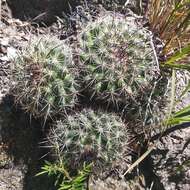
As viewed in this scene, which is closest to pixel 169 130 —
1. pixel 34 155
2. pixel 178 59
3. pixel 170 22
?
pixel 178 59

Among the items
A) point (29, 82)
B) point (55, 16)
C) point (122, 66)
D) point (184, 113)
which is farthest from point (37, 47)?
point (184, 113)

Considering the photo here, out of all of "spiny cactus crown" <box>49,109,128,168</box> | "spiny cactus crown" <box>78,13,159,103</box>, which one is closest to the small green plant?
"spiny cactus crown" <box>49,109,128,168</box>

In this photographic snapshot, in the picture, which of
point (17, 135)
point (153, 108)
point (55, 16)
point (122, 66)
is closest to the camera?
point (122, 66)

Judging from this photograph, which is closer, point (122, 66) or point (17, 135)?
point (122, 66)

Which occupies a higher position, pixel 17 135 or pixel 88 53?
pixel 88 53

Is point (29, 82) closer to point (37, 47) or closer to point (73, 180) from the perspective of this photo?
point (37, 47)

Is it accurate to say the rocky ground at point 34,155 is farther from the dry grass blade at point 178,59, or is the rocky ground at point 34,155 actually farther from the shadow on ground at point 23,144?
the dry grass blade at point 178,59

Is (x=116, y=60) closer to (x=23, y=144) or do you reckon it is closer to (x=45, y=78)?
(x=45, y=78)

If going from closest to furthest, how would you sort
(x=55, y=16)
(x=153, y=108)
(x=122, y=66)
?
(x=122, y=66), (x=153, y=108), (x=55, y=16)
